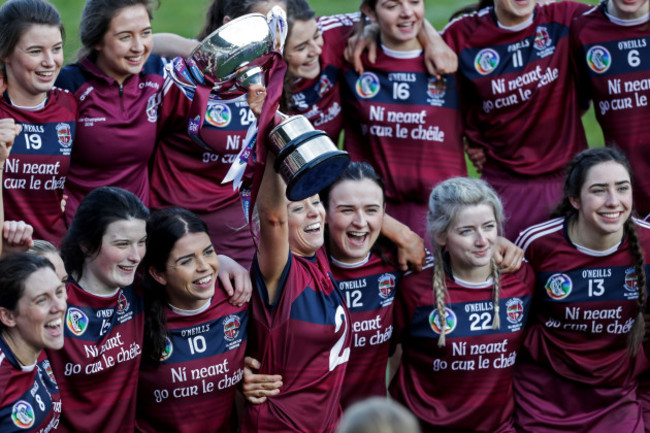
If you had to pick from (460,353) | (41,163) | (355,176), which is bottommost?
(460,353)

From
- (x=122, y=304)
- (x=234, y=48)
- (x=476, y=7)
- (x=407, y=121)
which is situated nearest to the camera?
(x=234, y=48)

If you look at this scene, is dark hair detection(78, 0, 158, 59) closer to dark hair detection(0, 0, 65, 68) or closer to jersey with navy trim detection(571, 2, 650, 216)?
dark hair detection(0, 0, 65, 68)

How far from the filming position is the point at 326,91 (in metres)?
5.93

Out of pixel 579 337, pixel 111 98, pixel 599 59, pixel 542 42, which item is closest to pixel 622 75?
pixel 599 59

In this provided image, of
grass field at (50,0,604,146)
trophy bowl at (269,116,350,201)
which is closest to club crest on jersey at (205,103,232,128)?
trophy bowl at (269,116,350,201)

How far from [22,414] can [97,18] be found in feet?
6.41

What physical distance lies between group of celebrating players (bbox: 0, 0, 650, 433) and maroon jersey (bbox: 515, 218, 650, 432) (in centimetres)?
1

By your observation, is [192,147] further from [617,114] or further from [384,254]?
[617,114]

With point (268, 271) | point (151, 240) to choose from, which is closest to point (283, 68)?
point (268, 271)

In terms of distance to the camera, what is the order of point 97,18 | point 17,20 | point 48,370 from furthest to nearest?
point 97,18 < point 17,20 < point 48,370

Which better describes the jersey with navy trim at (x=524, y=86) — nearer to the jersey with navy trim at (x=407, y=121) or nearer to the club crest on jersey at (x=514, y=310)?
the jersey with navy trim at (x=407, y=121)

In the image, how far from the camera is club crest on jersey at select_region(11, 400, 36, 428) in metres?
4.23

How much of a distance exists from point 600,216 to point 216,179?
75.4 inches

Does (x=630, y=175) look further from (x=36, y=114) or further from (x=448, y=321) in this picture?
(x=36, y=114)
